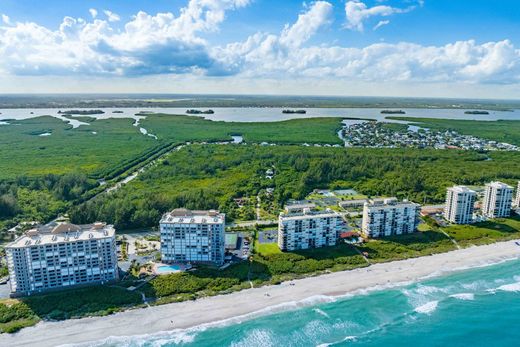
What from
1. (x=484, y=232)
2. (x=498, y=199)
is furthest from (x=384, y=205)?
(x=498, y=199)

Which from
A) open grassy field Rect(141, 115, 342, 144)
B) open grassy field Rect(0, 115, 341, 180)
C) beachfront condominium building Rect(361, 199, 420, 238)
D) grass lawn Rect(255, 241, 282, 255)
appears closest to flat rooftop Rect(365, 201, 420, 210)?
beachfront condominium building Rect(361, 199, 420, 238)

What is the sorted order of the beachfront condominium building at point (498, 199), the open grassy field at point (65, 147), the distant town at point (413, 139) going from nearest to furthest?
the beachfront condominium building at point (498, 199)
the open grassy field at point (65, 147)
the distant town at point (413, 139)

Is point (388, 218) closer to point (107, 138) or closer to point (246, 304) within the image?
point (246, 304)

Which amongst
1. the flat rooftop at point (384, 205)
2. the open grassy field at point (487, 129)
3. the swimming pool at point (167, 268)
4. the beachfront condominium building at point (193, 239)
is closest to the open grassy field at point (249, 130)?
the open grassy field at point (487, 129)

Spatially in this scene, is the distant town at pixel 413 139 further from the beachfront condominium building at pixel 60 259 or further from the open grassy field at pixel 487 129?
the beachfront condominium building at pixel 60 259

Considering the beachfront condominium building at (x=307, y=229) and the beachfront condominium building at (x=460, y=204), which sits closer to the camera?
the beachfront condominium building at (x=307, y=229)

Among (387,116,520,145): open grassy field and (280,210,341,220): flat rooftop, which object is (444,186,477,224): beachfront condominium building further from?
(387,116,520,145): open grassy field
